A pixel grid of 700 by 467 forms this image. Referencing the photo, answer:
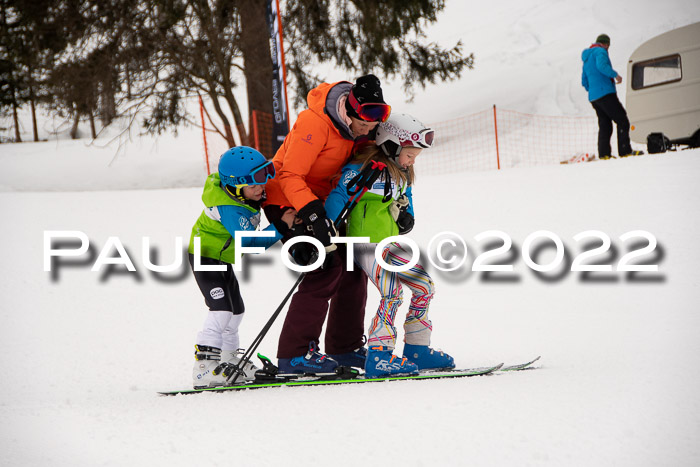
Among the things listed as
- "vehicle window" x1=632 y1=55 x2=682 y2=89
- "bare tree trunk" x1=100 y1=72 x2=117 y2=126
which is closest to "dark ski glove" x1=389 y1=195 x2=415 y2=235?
"vehicle window" x1=632 y1=55 x2=682 y2=89

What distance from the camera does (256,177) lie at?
3.52m

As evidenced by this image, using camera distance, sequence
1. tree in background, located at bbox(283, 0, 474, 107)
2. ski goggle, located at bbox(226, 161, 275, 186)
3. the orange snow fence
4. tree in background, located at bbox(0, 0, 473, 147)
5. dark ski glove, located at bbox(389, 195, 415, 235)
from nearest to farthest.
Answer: ski goggle, located at bbox(226, 161, 275, 186), dark ski glove, located at bbox(389, 195, 415, 235), tree in background, located at bbox(0, 0, 473, 147), the orange snow fence, tree in background, located at bbox(283, 0, 474, 107)

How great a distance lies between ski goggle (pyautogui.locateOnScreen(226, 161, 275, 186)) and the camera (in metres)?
3.51

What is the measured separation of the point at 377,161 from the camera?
140 inches

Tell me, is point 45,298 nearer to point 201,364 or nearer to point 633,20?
point 201,364

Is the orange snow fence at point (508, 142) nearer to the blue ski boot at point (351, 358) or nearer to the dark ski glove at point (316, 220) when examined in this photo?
the blue ski boot at point (351, 358)

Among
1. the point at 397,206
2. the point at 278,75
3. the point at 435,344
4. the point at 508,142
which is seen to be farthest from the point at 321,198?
the point at 508,142

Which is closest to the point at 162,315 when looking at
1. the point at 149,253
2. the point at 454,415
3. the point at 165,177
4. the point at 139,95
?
the point at 149,253

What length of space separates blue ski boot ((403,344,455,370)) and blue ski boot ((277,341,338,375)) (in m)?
0.50

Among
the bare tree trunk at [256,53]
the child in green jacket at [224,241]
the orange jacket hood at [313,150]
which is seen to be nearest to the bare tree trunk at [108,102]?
the bare tree trunk at [256,53]

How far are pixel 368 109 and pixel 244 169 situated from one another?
773mm

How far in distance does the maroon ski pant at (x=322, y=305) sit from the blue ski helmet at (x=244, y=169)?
65 cm

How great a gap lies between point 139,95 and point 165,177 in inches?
144

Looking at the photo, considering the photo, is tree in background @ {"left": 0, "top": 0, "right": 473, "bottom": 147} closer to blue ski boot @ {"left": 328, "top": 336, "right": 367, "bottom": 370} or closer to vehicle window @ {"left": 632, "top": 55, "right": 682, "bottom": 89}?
vehicle window @ {"left": 632, "top": 55, "right": 682, "bottom": 89}
